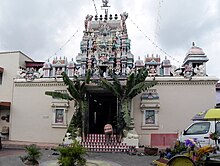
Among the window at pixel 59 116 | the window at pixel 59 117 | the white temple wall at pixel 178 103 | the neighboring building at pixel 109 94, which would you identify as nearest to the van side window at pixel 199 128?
the neighboring building at pixel 109 94

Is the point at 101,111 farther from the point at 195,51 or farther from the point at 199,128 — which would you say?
the point at 199,128

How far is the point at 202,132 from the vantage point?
10.9 metres

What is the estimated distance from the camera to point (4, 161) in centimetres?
995

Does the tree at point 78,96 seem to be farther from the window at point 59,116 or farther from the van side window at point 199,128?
the van side window at point 199,128

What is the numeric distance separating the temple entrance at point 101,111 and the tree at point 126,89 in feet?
10.7

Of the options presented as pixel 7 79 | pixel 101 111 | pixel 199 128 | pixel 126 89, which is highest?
pixel 7 79

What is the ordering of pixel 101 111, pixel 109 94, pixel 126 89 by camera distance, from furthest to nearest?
1. pixel 101 111
2. pixel 109 94
3. pixel 126 89

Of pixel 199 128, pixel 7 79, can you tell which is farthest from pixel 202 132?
pixel 7 79

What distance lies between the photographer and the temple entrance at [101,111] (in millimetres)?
18448

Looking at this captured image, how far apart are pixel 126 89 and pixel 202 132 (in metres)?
5.08

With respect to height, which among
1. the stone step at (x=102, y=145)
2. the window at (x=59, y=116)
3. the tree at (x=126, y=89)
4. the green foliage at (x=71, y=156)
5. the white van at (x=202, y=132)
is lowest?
the stone step at (x=102, y=145)

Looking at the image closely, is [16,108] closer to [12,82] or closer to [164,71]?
[12,82]

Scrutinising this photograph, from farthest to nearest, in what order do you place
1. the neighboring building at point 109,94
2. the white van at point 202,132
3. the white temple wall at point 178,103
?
the neighboring building at point 109,94, the white temple wall at point 178,103, the white van at point 202,132

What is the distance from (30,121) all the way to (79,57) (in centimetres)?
527
